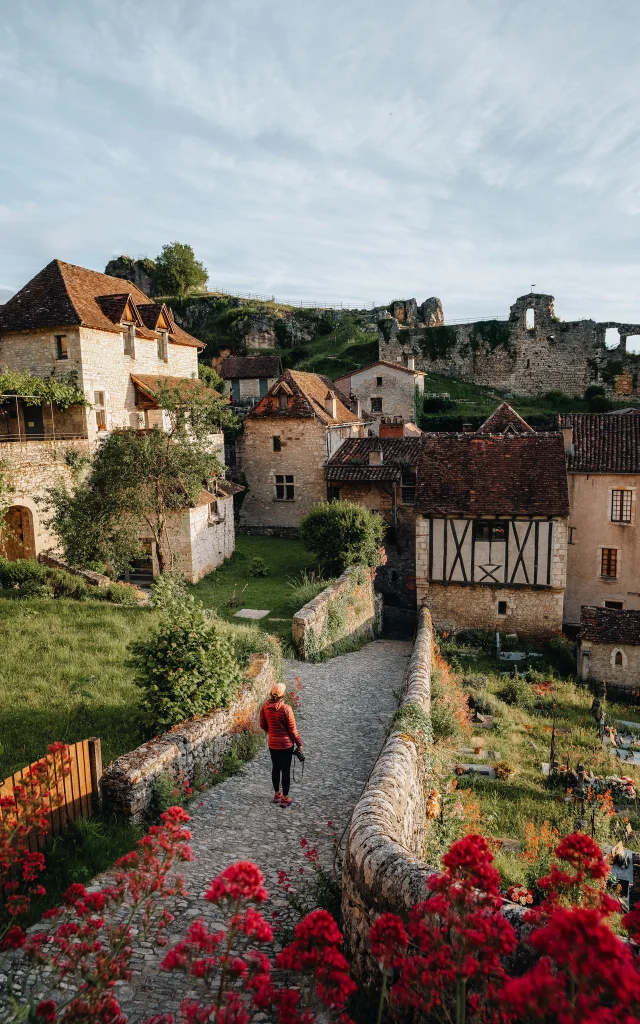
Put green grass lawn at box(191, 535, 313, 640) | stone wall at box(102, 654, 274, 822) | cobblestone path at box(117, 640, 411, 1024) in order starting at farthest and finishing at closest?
green grass lawn at box(191, 535, 313, 640) < stone wall at box(102, 654, 274, 822) < cobblestone path at box(117, 640, 411, 1024)

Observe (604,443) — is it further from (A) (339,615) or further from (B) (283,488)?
(B) (283,488)

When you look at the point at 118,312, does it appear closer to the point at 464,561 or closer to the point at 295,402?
the point at 295,402

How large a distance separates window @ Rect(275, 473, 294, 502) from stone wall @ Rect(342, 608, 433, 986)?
70.8ft

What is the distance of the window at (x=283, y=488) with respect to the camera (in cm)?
2897

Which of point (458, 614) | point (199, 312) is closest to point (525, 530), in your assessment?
point (458, 614)

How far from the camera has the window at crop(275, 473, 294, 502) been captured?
2897 cm

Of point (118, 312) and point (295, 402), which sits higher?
point (118, 312)

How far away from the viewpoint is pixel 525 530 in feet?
64.8

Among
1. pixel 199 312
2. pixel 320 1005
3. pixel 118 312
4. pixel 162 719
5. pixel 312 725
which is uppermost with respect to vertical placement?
pixel 199 312

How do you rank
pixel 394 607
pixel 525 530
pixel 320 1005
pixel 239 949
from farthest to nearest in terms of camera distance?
1. pixel 394 607
2. pixel 525 530
3. pixel 239 949
4. pixel 320 1005

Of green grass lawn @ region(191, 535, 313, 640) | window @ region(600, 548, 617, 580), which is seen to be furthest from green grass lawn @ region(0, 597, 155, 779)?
window @ region(600, 548, 617, 580)

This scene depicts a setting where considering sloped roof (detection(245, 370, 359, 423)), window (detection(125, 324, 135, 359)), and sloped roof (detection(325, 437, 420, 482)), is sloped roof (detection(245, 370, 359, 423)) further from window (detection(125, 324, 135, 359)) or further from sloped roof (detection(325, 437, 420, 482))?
window (detection(125, 324, 135, 359))

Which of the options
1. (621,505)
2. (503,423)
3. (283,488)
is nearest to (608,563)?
(621,505)

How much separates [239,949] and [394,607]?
18514mm
